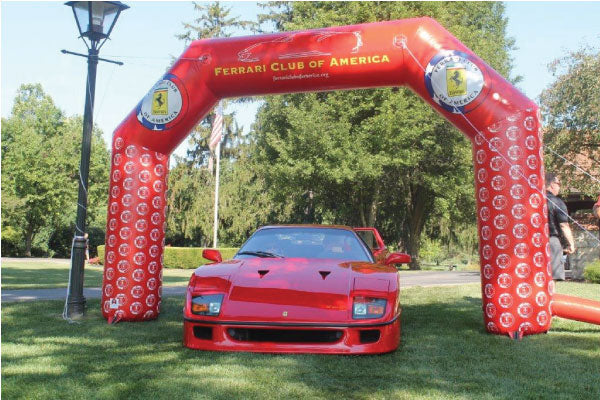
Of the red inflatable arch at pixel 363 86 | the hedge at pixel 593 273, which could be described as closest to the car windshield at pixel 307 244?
the red inflatable arch at pixel 363 86

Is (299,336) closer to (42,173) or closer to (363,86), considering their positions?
(363,86)

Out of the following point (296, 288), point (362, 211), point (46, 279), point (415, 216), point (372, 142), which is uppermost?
point (372, 142)

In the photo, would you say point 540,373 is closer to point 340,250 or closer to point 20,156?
point 340,250

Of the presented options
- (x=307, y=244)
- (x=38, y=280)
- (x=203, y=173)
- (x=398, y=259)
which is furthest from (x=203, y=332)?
(x=203, y=173)

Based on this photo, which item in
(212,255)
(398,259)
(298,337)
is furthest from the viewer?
(212,255)

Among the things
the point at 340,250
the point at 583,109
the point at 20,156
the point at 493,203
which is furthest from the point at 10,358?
the point at 20,156

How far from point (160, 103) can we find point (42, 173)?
43.0m

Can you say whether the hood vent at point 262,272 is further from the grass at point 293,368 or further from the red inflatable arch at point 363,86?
the red inflatable arch at point 363,86

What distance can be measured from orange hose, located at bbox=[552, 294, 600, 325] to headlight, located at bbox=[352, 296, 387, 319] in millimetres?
2811

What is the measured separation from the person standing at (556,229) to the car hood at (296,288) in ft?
10.1

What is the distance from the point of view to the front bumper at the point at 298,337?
5223 millimetres

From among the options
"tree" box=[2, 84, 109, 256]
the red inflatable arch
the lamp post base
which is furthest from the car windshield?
"tree" box=[2, 84, 109, 256]

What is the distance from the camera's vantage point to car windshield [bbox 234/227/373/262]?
6715 mm

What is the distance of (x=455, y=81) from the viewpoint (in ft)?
24.6
